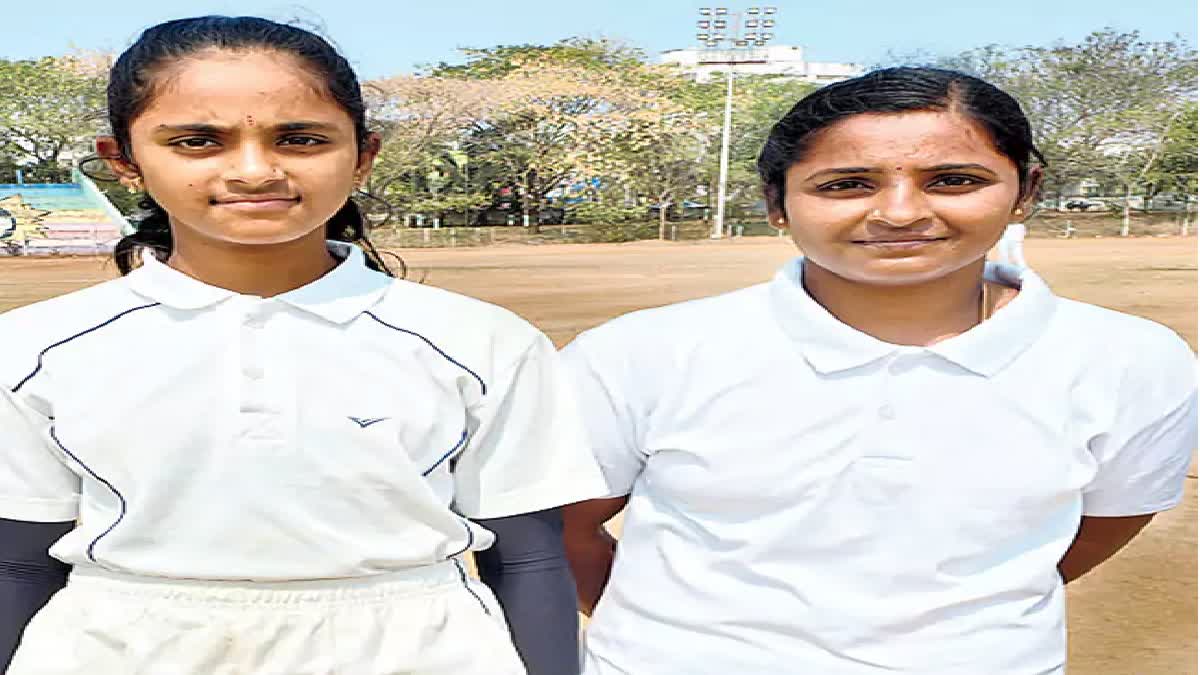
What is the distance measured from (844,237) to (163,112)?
798 millimetres

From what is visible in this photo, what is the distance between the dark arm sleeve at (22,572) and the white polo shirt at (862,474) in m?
0.65

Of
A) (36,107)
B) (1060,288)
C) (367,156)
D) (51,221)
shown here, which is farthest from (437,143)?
(367,156)

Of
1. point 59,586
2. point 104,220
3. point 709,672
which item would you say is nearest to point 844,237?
point 709,672

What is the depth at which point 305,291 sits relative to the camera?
5.05ft

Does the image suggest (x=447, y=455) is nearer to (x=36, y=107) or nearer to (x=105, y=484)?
(x=105, y=484)

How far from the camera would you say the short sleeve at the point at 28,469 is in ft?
4.85

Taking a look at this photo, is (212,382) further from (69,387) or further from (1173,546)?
(1173,546)

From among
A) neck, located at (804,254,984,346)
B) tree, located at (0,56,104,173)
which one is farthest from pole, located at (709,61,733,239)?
neck, located at (804,254,984,346)

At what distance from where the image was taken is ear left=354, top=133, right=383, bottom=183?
1.63 metres

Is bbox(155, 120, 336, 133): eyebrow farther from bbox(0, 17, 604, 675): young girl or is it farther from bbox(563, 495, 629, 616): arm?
bbox(563, 495, 629, 616): arm

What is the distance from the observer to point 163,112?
1498mm

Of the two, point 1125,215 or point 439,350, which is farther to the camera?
point 1125,215

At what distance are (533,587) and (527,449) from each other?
169 mm

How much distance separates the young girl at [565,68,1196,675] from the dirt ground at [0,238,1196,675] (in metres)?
0.15
